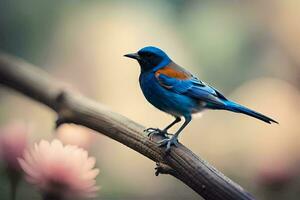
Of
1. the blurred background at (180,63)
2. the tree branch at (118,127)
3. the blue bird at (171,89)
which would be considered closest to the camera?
the tree branch at (118,127)

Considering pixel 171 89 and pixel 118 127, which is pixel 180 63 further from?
pixel 118 127

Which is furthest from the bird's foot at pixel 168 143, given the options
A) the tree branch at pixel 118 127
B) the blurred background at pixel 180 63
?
the blurred background at pixel 180 63

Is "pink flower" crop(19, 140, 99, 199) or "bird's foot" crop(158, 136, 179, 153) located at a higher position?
"bird's foot" crop(158, 136, 179, 153)

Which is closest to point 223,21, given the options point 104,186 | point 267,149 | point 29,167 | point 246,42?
point 246,42

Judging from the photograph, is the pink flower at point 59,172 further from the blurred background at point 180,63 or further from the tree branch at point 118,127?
the blurred background at point 180,63

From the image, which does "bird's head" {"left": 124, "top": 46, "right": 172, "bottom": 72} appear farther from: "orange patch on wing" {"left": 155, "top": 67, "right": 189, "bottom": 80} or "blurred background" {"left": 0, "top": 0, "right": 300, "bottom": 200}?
"blurred background" {"left": 0, "top": 0, "right": 300, "bottom": 200}

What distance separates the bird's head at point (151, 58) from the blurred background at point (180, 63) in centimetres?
16

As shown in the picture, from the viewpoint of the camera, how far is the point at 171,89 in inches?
26.2

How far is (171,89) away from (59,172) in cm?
17

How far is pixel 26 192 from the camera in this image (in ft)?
2.45

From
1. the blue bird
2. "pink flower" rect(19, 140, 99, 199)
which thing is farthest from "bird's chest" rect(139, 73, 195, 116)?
"pink flower" rect(19, 140, 99, 199)

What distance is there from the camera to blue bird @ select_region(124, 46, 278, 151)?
25.2 inches

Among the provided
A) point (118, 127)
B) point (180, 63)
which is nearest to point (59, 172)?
point (118, 127)

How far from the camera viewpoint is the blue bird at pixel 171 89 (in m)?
0.64
